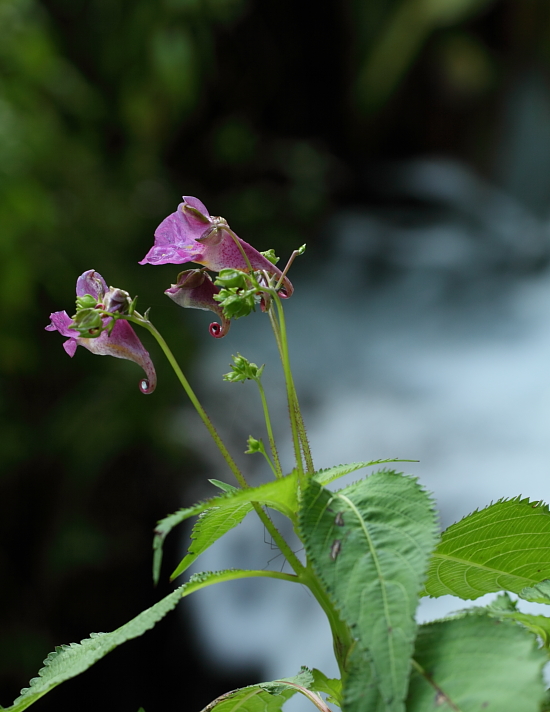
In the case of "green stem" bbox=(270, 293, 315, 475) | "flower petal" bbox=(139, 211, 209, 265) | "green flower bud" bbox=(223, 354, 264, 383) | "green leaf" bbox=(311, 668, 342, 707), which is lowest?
"green leaf" bbox=(311, 668, 342, 707)

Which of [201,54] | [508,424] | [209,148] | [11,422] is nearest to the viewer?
[11,422]

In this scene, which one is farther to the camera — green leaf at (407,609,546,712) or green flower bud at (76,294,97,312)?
green flower bud at (76,294,97,312)

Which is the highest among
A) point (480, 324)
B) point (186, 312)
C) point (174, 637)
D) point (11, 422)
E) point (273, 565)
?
point (186, 312)

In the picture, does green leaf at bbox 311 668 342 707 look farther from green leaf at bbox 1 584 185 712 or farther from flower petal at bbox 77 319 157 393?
flower petal at bbox 77 319 157 393

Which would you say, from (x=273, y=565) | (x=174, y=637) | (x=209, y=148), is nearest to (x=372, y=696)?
(x=174, y=637)

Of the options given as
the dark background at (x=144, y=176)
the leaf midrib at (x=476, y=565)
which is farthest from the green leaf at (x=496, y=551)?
the dark background at (x=144, y=176)

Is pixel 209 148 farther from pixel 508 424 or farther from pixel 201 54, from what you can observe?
pixel 508 424

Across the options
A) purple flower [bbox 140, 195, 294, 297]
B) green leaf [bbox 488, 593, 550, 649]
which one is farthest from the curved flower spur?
green leaf [bbox 488, 593, 550, 649]
